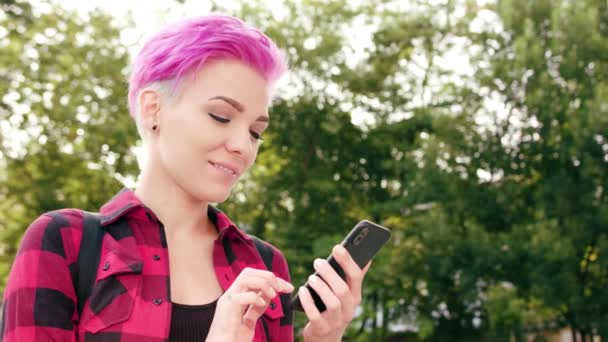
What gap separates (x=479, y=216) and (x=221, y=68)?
20.4m

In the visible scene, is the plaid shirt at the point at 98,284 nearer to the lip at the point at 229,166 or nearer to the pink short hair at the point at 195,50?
the lip at the point at 229,166

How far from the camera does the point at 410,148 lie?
2344 centimetres

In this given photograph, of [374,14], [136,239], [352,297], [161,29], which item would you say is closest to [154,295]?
[136,239]

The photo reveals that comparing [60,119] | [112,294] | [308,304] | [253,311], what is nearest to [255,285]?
[253,311]

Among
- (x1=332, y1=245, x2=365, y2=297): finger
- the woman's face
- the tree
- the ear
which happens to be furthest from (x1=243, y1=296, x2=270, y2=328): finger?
the tree

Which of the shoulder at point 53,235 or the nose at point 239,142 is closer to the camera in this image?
the shoulder at point 53,235

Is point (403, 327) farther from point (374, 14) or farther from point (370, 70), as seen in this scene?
point (374, 14)

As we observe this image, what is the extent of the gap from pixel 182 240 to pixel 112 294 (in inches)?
14.5

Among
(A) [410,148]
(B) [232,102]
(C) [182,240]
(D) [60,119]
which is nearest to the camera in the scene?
(B) [232,102]

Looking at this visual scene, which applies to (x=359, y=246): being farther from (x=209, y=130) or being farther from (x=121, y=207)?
(x=121, y=207)

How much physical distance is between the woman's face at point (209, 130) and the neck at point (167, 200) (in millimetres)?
50

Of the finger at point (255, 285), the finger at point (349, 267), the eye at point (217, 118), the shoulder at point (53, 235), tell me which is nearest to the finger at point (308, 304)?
the finger at point (349, 267)

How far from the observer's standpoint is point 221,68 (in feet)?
7.61

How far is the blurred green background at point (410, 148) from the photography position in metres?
20.2
